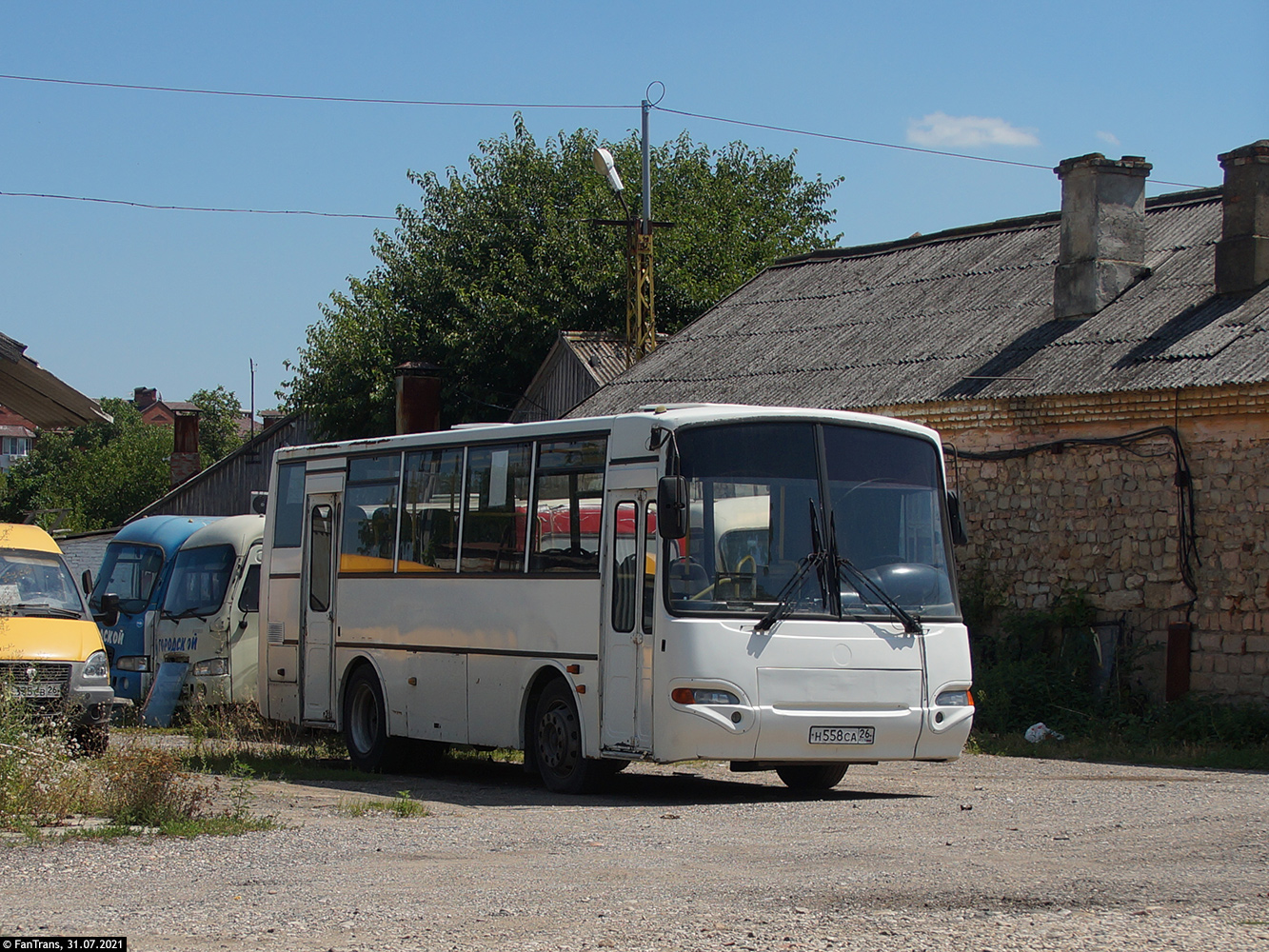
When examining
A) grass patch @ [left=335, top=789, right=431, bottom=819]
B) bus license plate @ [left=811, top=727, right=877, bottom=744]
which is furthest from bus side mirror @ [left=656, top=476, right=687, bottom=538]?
grass patch @ [left=335, top=789, right=431, bottom=819]

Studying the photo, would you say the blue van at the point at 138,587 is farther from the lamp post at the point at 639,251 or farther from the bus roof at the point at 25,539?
the lamp post at the point at 639,251

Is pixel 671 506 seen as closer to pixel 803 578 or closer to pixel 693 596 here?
pixel 693 596

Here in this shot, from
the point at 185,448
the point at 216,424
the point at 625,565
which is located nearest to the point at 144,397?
the point at 216,424

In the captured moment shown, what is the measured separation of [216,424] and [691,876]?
315ft

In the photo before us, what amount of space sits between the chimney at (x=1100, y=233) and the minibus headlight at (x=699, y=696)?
11.8 metres

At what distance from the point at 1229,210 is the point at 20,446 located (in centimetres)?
15109

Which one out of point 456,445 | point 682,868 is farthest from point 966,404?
point 682,868

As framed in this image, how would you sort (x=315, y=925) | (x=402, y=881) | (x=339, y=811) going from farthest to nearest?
(x=339, y=811) < (x=402, y=881) < (x=315, y=925)

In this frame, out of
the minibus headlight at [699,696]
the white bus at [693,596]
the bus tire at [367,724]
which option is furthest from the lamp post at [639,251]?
the minibus headlight at [699,696]

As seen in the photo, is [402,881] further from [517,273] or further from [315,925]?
[517,273]

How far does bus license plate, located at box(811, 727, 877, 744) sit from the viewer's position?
38.6 feet

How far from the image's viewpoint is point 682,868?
8.53 m

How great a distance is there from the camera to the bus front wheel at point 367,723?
597 inches

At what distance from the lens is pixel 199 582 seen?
68.3 feet
